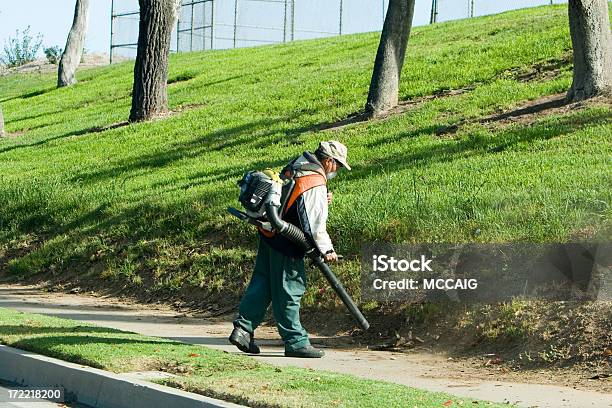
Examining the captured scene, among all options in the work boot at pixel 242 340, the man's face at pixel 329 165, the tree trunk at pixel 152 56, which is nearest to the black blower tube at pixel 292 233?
the man's face at pixel 329 165

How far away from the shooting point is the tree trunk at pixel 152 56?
2431cm

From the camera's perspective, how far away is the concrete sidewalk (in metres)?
8.12

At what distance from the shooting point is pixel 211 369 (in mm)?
8734

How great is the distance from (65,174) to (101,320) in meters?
8.27

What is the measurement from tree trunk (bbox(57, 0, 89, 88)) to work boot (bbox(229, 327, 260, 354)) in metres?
28.3

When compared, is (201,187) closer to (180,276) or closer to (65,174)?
(180,276)

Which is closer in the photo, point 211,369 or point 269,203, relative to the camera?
point 211,369

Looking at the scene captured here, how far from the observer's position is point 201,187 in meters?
16.7

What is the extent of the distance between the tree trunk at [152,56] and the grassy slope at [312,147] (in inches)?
25.3

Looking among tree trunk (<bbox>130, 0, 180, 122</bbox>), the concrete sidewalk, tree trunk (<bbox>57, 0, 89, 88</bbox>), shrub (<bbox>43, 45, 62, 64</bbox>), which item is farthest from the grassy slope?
shrub (<bbox>43, 45, 62, 64</bbox>)

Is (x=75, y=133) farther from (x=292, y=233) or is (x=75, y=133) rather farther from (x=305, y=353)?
(x=292, y=233)

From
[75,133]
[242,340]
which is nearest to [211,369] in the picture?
[242,340]

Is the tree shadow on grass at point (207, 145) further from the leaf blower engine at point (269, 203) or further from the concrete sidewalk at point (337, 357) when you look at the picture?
the leaf blower engine at point (269, 203)

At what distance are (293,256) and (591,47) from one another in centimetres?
810
